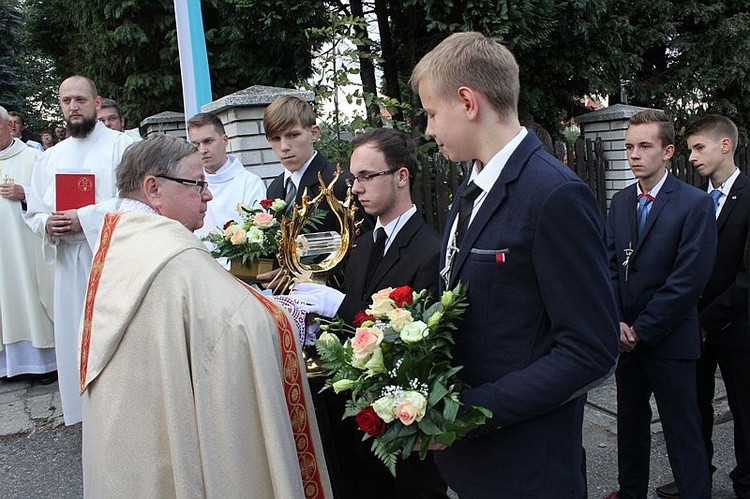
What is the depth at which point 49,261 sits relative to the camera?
5.32 meters

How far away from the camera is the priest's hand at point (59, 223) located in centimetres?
483

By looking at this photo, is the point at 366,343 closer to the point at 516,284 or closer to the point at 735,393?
the point at 516,284

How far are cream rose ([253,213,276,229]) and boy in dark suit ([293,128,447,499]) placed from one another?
0.37 metres

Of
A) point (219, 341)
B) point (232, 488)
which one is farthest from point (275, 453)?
point (219, 341)

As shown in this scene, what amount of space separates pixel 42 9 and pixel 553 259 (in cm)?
1310

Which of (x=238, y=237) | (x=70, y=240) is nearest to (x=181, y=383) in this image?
(x=238, y=237)

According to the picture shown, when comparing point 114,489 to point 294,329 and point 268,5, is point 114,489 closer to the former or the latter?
point 294,329

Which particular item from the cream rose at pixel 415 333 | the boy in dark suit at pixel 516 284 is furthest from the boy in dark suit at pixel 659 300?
the cream rose at pixel 415 333

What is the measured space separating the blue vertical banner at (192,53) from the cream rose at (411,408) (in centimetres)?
411

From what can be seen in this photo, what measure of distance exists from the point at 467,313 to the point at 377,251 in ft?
3.78

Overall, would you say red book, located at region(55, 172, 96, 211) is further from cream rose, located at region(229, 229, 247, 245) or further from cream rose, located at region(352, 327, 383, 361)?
cream rose, located at region(352, 327, 383, 361)

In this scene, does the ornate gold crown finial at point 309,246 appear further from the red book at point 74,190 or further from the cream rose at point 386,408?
the red book at point 74,190

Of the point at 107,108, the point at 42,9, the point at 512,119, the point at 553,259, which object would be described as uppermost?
the point at 42,9

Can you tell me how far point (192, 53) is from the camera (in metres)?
5.33
